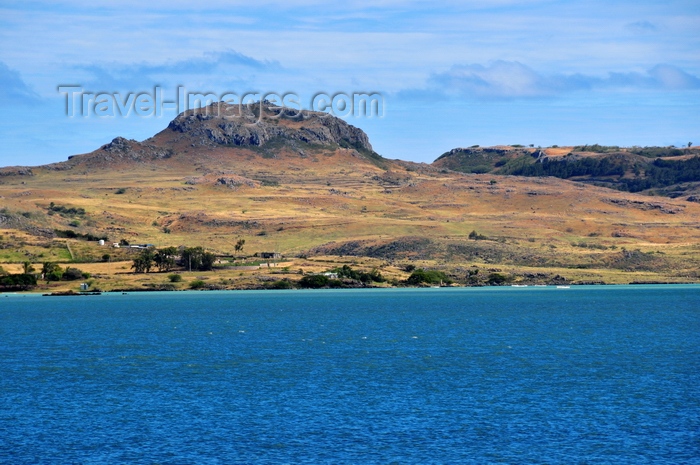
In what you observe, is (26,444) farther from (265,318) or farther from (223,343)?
(265,318)

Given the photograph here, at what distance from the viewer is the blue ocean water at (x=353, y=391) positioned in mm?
37906

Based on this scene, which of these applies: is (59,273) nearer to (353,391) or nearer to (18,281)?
(18,281)

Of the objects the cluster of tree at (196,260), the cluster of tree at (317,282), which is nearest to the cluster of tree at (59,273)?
the cluster of tree at (196,260)

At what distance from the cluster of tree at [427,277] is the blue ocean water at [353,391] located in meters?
74.8

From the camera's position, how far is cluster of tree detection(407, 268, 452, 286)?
180 m

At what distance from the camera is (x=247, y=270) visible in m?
177

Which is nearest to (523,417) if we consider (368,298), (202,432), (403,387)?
(403,387)

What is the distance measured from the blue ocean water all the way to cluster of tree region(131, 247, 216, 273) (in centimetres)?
6669

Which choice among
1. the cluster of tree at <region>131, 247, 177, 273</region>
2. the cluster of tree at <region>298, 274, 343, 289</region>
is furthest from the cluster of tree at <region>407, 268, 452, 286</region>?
the cluster of tree at <region>131, 247, 177, 273</region>

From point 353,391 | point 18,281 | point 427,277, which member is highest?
point 353,391

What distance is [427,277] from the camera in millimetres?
181000

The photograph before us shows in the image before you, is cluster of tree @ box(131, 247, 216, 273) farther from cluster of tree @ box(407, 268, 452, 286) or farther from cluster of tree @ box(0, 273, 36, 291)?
cluster of tree @ box(407, 268, 452, 286)

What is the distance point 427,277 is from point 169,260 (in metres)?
48.4

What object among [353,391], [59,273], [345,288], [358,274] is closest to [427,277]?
[358,274]
